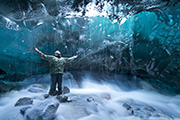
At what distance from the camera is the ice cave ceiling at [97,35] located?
5113 millimetres

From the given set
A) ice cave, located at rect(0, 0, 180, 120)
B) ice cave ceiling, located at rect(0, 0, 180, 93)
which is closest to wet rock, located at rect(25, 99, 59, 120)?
ice cave, located at rect(0, 0, 180, 120)

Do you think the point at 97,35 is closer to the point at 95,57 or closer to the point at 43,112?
the point at 95,57

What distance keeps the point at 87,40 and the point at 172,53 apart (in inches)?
234

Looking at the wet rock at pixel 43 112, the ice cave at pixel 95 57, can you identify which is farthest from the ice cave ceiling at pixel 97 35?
the wet rock at pixel 43 112

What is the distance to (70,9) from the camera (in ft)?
18.2

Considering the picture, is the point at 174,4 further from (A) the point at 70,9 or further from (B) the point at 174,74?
(A) the point at 70,9

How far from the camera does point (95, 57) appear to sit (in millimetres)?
8859

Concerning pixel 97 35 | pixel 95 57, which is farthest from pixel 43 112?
pixel 97 35

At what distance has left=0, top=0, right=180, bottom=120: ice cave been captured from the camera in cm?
349

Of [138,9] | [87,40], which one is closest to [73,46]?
[87,40]

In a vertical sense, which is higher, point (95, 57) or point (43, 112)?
point (95, 57)

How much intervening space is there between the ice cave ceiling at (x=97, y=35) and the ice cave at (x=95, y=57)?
4 centimetres

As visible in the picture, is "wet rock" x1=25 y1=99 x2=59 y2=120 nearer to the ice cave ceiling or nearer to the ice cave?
the ice cave

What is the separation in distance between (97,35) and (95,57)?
2.00m
